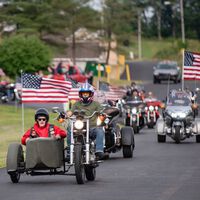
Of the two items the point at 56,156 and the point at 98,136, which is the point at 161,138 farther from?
the point at 56,156

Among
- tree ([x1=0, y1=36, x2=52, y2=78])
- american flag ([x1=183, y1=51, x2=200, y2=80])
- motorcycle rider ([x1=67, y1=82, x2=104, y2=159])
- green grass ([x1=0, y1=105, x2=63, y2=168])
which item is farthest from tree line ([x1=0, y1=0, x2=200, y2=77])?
motorcycle rider ([x1=67, y1=82, x2=104, y2=159])

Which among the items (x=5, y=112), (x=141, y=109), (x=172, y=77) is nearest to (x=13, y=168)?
(x=141, y=109)

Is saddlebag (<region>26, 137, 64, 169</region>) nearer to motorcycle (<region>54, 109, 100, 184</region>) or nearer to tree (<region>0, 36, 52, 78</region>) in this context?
motorcycle (<region>54, 109, 100, 184</region>)

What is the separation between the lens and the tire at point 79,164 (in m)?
17.1

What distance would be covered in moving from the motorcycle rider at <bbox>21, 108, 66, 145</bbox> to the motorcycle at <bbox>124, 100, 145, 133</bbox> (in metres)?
18.1

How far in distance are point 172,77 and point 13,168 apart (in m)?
58.2

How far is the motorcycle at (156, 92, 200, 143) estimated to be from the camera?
2980 cm

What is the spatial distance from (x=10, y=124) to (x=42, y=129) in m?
23.7

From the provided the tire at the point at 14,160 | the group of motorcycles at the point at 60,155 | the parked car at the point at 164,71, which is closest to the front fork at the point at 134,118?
the group of motorcycles at the point at 60,155

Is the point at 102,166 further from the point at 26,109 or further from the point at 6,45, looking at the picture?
the point at 6,45

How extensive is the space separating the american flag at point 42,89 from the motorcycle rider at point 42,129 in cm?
1241

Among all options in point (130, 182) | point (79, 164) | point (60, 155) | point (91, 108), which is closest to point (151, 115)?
point (91, 108)

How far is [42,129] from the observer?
18.0m

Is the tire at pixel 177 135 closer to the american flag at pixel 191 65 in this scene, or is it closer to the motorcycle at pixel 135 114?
the american flag at pixel 191 65
